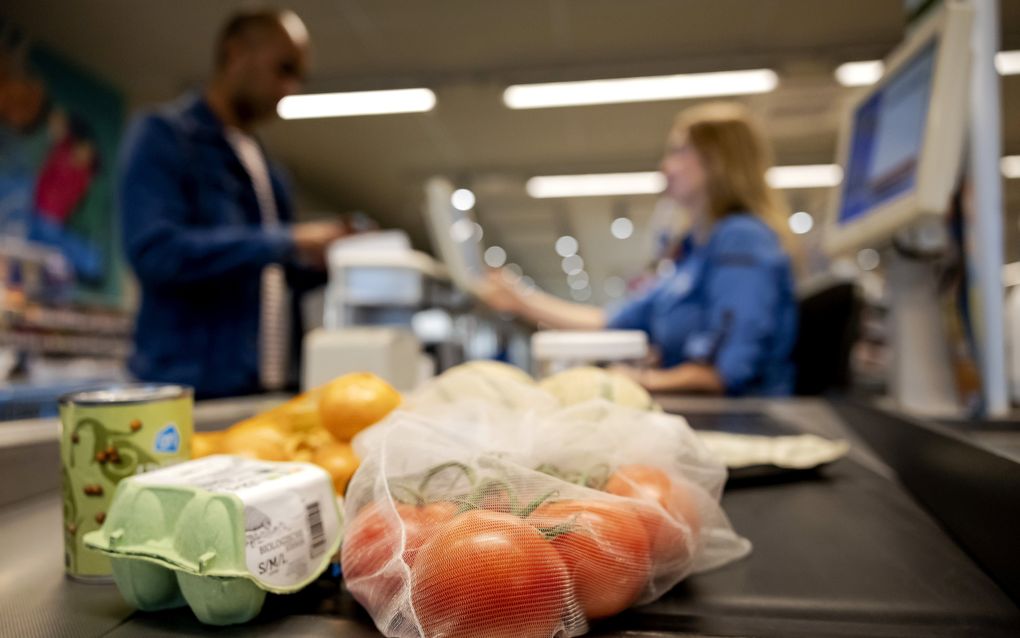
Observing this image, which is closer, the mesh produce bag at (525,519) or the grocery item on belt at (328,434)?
the mesh produce bag at (525,519)

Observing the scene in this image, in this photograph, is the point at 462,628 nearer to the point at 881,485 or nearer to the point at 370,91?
the point at 881,485

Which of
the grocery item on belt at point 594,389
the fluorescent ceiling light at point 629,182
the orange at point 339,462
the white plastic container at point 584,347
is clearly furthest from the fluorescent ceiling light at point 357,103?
the orange at point 339,462

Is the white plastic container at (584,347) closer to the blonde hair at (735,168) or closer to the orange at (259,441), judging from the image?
the blonde hair at (735,168)

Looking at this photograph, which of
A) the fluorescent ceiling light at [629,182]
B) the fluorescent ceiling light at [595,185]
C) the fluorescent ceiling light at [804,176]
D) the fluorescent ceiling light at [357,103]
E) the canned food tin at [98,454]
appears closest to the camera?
the canned food tin at [98,454]

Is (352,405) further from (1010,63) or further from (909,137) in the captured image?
(1010,63)

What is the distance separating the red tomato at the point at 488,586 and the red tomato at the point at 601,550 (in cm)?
1

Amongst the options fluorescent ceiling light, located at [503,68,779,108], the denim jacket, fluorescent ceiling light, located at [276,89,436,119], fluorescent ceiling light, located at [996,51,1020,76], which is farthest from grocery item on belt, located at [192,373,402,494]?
A: fluorescent ceiling light, located at [996,51,1020,76]

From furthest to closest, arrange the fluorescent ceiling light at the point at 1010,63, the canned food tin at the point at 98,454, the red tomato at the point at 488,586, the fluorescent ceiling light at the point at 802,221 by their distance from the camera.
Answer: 1. the fluorescent ceiling light at the point at 802,221
2. the fluorescent ceiling light at the point at 1010,63
3. the canned food tin at the point at 98,454
4. the red tomato at the point at 488,586

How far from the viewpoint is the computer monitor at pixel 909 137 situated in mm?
903

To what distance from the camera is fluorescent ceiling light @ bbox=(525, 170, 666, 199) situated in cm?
759

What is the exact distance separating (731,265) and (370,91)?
4.27m

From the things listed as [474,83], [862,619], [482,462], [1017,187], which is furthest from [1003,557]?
[1017,187]

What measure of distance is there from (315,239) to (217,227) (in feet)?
0.91

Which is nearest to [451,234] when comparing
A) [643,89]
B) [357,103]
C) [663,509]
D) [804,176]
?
[663,509]
